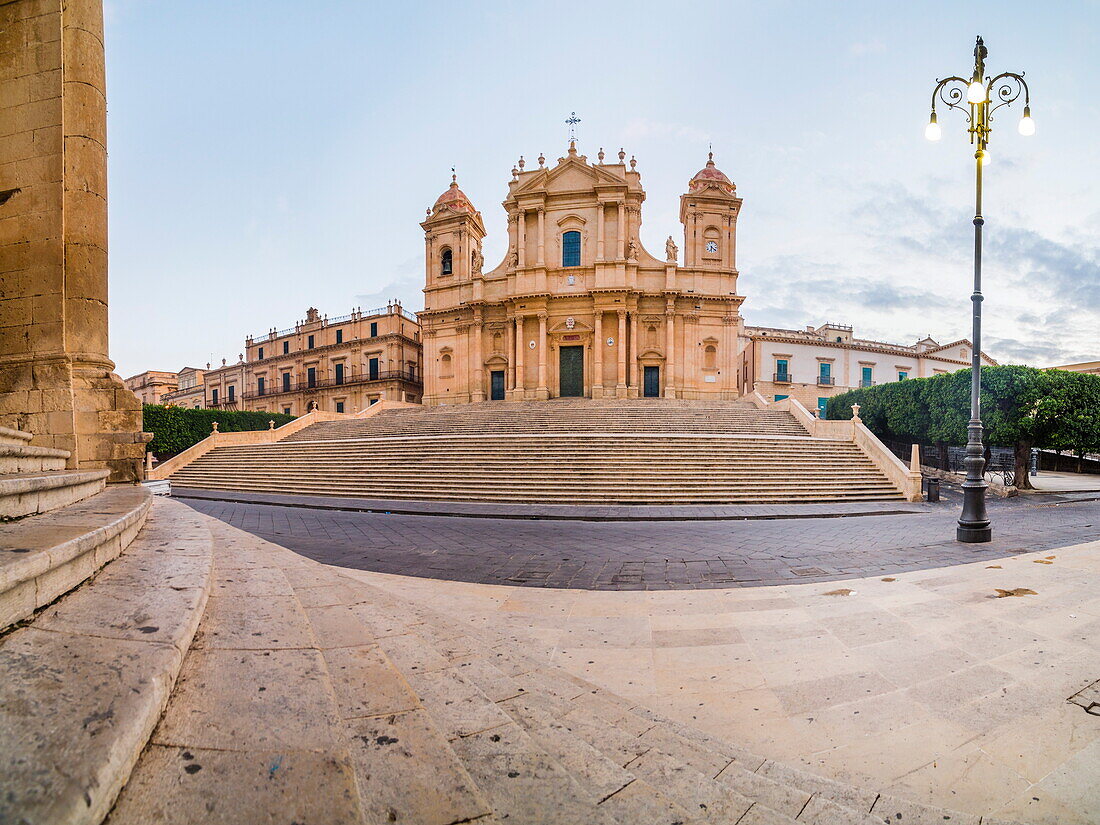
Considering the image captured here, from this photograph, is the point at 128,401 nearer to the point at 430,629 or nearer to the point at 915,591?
the point at 430,629

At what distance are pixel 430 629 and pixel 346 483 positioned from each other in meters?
13.5

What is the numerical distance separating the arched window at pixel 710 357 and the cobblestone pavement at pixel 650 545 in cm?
2023

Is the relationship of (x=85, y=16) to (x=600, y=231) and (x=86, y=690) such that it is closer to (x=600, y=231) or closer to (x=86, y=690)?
(x=86, y=690)

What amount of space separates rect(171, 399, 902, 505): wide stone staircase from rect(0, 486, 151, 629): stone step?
9834 millimetres

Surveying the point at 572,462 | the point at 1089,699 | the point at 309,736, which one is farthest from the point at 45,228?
the point at 572,462

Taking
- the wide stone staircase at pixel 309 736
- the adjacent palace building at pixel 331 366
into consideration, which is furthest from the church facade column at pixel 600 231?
the wide stone staircase at pixel 309 736

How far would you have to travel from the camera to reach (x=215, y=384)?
169 ft

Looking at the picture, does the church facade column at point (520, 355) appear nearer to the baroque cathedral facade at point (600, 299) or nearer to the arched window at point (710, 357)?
the baroque cathedral facade at point (600, 299)

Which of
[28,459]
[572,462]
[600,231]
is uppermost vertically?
[600,231]

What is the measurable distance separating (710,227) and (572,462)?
903 inches

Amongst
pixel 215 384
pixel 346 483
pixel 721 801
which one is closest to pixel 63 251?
pixel 721 801

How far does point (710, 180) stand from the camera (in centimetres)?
3186

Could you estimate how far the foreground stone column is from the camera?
5395mm

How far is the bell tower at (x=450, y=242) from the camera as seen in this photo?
34375 mm
